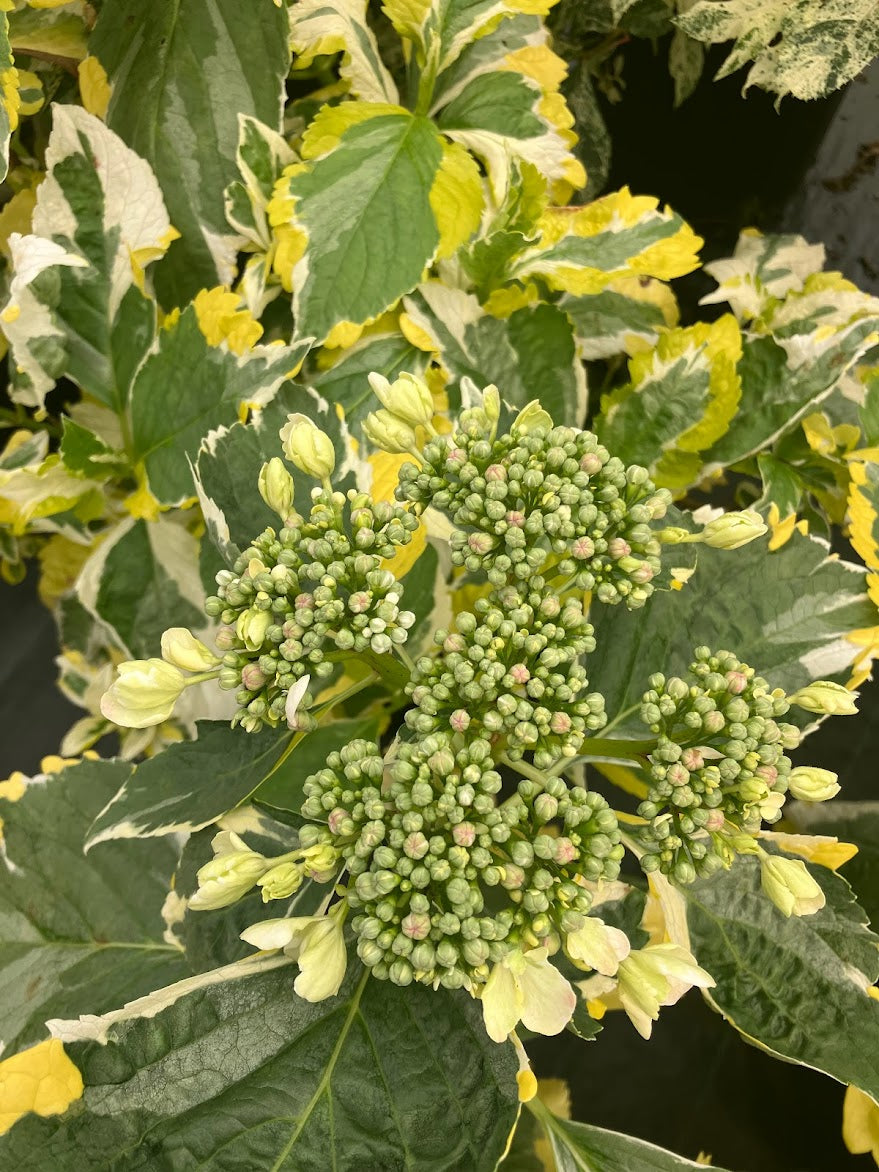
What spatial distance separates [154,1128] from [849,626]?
507 mm

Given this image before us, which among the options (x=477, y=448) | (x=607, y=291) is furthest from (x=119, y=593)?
(x=607, y=291)

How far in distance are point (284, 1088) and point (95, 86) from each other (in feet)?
2.40

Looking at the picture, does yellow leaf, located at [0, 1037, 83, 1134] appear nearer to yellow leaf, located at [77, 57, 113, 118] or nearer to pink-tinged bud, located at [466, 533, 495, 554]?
pink-tinged bud, located at [466, 533, 495, 554]

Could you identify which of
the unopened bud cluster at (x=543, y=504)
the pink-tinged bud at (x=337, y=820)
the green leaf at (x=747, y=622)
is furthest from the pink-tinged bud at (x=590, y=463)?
the pink-tinged bud at (x=337, y=820)

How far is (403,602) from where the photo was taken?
2.06 feet

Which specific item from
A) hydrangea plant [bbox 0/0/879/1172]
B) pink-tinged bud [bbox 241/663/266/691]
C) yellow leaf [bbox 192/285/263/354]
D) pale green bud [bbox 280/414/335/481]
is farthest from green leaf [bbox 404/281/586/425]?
pink-tinged bud [bbox 241/663/266/691]

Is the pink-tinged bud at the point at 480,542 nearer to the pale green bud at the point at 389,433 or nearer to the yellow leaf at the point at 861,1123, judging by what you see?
the pale green bud at the point at 389,433

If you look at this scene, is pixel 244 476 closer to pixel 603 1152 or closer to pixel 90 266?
pixel 90 266

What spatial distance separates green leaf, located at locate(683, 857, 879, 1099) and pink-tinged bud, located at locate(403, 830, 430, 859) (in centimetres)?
28

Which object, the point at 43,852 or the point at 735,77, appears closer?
the point at 43,852

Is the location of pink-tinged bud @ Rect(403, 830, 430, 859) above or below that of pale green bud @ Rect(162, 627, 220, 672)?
below

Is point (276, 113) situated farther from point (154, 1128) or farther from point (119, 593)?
point (154, 1128)

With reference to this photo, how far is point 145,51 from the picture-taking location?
661mm

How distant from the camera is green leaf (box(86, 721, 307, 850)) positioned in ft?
1.62
